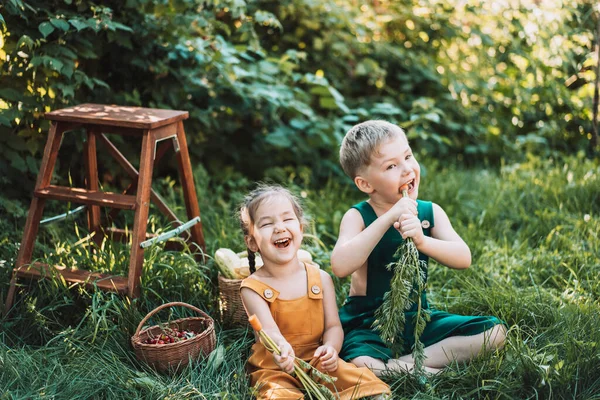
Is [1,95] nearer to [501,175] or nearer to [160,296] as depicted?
[160,296]

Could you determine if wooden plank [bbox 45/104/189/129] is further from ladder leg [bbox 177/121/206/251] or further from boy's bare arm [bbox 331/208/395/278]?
boy's bare arm [bbox 331/208/395/278]

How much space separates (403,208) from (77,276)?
5.09 feet

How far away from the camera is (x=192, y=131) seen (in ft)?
15.1

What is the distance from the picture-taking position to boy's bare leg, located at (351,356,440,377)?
99.2 inches

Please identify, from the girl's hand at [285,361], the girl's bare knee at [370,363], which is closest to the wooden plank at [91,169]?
the girl's hand at [285,361]

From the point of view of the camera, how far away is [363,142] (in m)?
2.59

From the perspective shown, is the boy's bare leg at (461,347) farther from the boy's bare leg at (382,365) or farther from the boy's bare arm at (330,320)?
the boy's bare arm at (330,320)

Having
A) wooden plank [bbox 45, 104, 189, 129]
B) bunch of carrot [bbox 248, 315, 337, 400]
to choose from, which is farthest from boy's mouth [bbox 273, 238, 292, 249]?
wooden plank [bbox 45, 104, 189, 129]

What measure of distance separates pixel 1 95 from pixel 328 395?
2292 millimetres

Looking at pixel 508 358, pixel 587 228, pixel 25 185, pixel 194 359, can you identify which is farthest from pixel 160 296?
pixel 587 228

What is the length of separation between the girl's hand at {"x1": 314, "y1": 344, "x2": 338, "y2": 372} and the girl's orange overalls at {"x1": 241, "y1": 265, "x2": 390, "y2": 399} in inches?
1.7

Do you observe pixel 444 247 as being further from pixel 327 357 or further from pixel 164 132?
pixel 164 132

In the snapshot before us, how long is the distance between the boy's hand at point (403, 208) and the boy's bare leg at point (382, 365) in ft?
1.88

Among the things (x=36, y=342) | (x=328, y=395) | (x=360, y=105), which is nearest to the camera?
(x=328, y=395)
